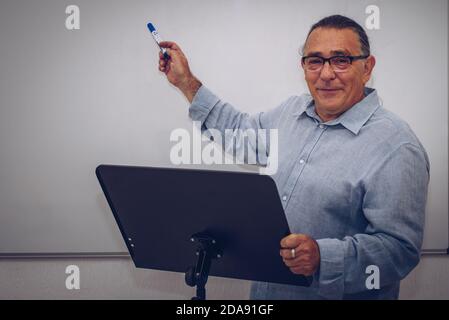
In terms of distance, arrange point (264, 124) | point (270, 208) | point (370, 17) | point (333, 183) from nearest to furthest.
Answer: point (270, 208) < point (333, 183) < point (264, 124) < point (370, 17)

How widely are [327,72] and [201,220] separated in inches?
21.0

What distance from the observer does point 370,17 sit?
1621 millimetres

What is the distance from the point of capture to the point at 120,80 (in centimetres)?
158

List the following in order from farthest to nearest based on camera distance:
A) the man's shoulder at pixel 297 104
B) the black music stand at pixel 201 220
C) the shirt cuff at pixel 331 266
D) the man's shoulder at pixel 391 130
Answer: the man's shoulder at pixel 297 104 < the man's shoulder at pixel 391 130 < the shirt cuff at pixel 331 266 < the black music stand at pixel 201 220

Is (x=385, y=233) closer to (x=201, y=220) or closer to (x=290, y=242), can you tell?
(x=290, y=242)

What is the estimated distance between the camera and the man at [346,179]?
1074 mm

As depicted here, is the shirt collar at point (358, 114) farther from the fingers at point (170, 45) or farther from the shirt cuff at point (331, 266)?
the fingers at point (170, 45)

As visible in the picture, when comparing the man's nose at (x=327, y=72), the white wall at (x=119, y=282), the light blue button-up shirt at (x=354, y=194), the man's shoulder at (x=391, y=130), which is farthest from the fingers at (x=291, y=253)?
the white wall at (x=119, y=282)

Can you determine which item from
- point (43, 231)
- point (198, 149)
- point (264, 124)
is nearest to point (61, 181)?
point (43, 231)

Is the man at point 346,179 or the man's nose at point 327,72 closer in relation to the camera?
the man at point 346,179

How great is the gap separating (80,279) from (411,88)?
1238 millimetres

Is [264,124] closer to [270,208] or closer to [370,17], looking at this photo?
[370,17]

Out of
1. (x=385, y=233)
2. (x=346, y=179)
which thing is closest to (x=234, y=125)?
(x=346, y=179)

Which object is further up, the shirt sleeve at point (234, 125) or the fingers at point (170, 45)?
the fingers at point (170, 45)
